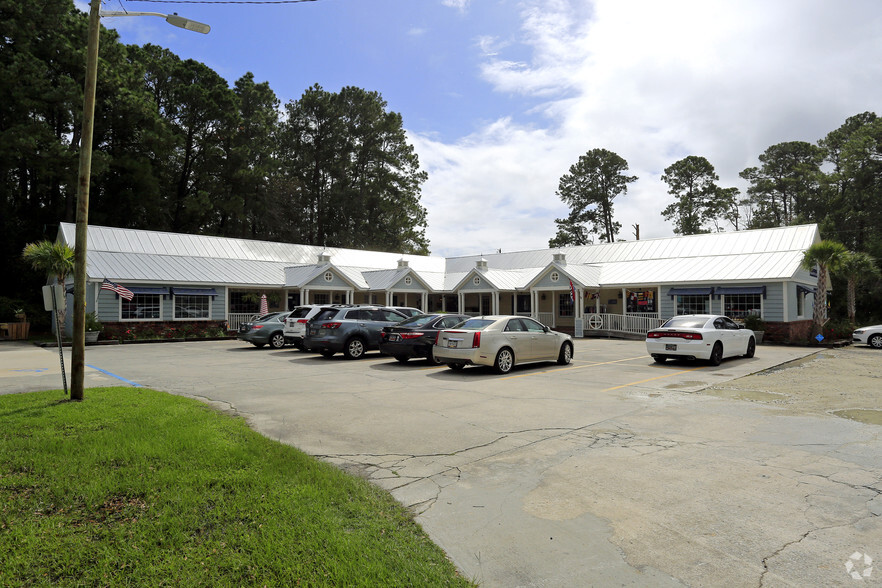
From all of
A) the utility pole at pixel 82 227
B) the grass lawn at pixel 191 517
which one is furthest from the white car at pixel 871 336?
the utility pole at pixel 82 227

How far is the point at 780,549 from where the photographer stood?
149 inches

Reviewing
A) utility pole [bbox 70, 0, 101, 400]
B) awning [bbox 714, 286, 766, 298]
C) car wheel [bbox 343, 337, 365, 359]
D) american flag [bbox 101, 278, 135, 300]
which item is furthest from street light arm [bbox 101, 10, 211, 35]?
awning [bbox 714, 286, 766, 298]

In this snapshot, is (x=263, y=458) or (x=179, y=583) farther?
(x=263, y=458)

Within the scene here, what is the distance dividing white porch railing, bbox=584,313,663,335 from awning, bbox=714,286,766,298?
3.22 metres

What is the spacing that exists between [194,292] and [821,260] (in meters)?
31.3

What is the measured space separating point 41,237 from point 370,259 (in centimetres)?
2328

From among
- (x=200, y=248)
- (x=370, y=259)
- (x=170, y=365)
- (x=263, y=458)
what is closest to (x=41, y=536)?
(x=263, y=458)

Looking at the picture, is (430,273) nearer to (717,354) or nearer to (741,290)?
(741,290)

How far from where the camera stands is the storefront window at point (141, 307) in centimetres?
2661

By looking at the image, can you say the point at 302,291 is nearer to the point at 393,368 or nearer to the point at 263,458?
the point at 393,368

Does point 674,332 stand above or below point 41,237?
below

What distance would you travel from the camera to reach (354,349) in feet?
56.0

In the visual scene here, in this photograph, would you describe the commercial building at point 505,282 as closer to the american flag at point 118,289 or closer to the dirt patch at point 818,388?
the american flag at point 118,289

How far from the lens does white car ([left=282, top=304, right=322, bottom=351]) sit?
19.3m
